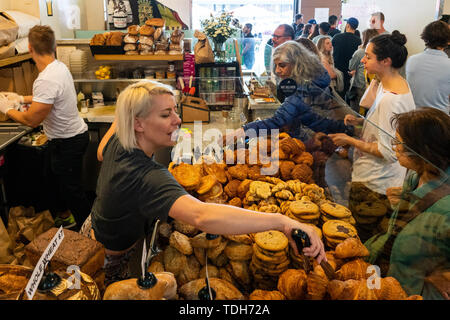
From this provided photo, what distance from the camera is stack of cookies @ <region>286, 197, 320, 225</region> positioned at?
1631 millimetres

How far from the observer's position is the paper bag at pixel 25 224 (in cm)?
327

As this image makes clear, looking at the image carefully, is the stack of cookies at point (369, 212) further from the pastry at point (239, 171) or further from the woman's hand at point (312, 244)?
the pastry at point (239, 171)

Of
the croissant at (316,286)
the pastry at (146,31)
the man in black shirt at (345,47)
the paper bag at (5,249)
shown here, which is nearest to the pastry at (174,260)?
the croissant at (316,286)

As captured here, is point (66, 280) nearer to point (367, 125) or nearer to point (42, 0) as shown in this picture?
point (367, 125)

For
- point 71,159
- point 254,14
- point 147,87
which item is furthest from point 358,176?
point 254,14

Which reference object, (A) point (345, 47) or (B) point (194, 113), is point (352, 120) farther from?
(A) point (345, 47)

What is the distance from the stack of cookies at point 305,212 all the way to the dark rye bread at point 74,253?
813 millimetres

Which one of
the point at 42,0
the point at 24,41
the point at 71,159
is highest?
the point at 42,0

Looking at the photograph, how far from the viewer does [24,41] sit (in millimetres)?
3746

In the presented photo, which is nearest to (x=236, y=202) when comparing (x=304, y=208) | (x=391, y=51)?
(x=304, y=208)

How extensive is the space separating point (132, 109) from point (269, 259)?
0.78 meters

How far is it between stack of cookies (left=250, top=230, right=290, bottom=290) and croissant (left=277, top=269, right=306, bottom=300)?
0.05 metres

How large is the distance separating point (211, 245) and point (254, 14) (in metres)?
11.0
